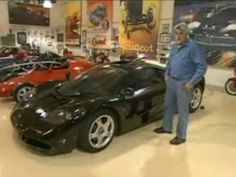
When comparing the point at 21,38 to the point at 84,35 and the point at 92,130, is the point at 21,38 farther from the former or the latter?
the point at 92,130

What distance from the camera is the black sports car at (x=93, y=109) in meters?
3.11

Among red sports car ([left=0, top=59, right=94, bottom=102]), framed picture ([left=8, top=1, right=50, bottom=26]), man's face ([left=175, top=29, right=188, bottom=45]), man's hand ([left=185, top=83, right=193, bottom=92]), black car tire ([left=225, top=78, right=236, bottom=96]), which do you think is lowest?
black car tire ([left=225, top=78, right=236, bottom=96])

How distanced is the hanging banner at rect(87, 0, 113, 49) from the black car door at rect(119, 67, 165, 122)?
801 centimetres

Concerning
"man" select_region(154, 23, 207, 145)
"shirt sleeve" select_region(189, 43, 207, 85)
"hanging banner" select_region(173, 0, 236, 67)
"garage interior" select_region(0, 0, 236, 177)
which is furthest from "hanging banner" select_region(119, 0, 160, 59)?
"shirt sleeve" select_region(189, 43, 207, 85)

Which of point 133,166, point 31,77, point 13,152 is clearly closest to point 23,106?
point 13,152

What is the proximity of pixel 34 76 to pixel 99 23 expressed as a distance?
724cm

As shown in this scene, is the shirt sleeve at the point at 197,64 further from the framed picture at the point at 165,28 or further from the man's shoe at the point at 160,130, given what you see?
the framed picture at the point at 165,28

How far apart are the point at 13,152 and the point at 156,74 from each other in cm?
238

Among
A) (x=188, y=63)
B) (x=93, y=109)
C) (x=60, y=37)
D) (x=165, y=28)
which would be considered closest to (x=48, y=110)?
(x=93, y=109)

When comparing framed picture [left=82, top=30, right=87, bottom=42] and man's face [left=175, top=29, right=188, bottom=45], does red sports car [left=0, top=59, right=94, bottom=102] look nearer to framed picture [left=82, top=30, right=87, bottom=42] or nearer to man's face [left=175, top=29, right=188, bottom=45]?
man's face [left=175, top=29, right=188, bottom=45]

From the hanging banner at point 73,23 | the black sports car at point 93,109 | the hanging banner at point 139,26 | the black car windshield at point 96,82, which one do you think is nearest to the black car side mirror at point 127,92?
the black sports car at point 93,109

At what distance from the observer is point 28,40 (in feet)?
50.1

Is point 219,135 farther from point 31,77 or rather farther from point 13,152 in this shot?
point 31,77

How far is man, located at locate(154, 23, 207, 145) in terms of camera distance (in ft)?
11.2
